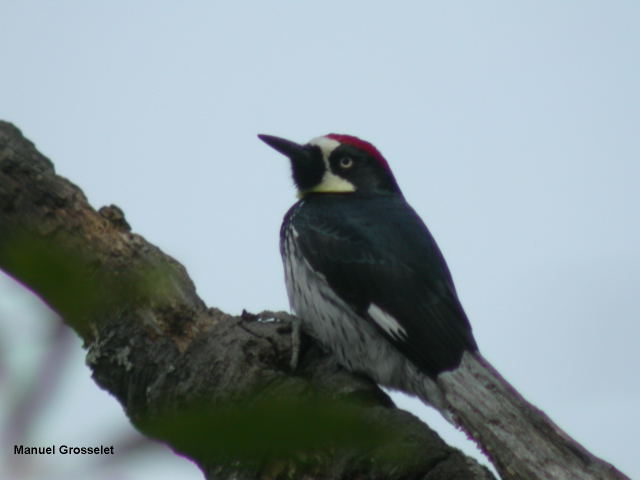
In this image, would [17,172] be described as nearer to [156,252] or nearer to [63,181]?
[63,181]

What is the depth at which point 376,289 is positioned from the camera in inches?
153

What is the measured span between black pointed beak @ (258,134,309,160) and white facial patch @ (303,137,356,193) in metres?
0.12

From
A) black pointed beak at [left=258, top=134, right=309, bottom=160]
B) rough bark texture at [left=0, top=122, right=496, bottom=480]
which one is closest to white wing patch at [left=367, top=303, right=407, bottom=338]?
rough bark texture at [left=0, top=122, right=496, bottom=480]

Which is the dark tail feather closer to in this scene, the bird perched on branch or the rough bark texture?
the bird perched on branch

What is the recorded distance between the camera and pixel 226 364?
280 cm

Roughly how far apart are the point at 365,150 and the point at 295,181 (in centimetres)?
48

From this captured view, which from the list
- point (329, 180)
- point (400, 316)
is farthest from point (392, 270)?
point (329, 180)

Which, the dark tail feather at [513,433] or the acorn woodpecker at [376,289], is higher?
the acorn woodpecker at [376,289]

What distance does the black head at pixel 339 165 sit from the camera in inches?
202

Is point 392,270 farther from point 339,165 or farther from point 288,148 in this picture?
point 288,148

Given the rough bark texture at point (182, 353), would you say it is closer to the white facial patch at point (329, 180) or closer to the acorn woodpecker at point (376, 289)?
the acorn woodpecker at point (376, 289)

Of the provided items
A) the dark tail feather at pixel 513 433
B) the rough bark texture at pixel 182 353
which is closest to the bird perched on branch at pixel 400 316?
the dark tail feather at pixel 513 433

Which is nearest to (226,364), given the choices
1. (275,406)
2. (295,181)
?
(275,406)

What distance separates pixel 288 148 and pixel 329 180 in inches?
12.6
